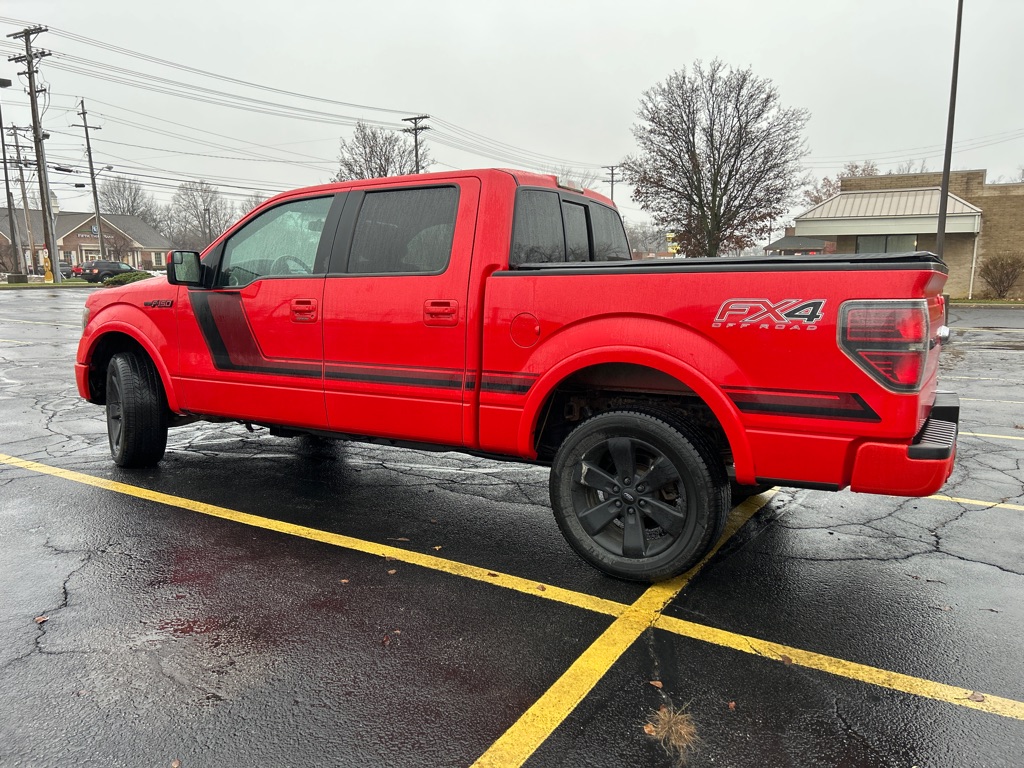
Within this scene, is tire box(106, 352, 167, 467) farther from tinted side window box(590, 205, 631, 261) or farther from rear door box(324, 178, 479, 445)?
tinted side window box(590, 205, 631, 261)

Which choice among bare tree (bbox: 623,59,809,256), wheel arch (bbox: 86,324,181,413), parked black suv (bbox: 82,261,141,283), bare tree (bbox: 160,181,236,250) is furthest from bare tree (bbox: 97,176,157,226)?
wheel arch (bbox: 86,324,181,413)

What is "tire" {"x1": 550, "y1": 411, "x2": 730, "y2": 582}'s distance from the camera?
3.23 meters

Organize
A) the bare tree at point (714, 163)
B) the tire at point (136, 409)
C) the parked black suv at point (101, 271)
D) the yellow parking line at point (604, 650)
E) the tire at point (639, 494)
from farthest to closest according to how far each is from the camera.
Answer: the parked black suv at point (101, 271)
the bare tree at point (714, 163)
the tire at point (136, 409)
the tire at point (639, 494)
the yellow parking line at point (604, 650)

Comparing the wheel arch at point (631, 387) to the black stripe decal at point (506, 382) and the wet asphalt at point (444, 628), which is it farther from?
the wet asphalt at point (444, 628)

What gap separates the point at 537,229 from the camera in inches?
159

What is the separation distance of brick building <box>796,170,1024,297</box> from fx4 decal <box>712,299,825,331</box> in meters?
32.2

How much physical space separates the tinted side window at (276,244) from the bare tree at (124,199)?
103 m

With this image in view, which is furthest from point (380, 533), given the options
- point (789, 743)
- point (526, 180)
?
point (789, 743)

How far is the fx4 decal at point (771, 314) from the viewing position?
286 cm

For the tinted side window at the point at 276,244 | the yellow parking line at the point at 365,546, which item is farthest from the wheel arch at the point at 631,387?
the tinted side window at the point at 276,244

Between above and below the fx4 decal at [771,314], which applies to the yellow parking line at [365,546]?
below

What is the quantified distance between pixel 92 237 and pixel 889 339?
310 ft

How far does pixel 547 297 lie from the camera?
3.47m

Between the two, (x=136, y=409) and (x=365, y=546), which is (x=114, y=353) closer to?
(x=136, y=409)
